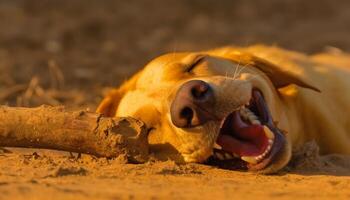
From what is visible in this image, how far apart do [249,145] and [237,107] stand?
6.8 inches

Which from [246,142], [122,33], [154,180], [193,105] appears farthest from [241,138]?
[122,33]

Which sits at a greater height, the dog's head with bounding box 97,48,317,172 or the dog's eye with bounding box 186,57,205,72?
the dog's eye with bounding box 186,57,205,72

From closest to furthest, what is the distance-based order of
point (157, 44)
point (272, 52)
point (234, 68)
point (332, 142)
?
point (234, 68) → point (332, 142) → point (272, 52) → point (157, 44)

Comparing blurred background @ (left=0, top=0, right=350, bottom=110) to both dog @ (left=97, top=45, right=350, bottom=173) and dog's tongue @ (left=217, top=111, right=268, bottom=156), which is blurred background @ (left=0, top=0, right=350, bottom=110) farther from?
dog's tongue @ (left=217, top=111, right=268, bottom=156)

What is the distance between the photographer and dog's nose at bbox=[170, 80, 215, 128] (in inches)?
140

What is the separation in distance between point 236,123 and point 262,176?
10.8 inches

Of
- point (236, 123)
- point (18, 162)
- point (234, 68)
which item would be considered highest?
point (234, 68)

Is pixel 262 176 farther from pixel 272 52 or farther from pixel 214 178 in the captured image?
pixel 272 52

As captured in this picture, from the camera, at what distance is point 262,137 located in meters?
3.73

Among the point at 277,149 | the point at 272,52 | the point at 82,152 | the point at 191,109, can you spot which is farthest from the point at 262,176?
the point at 272,52

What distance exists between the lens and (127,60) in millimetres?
8602

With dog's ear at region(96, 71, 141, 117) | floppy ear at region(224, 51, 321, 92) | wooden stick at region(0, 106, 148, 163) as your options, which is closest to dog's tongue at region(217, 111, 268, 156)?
wooden stick at region(0, 106, 148, 163)

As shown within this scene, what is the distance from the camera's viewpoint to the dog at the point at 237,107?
3654mm

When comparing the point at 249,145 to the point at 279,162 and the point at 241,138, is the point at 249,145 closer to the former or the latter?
the point at 241,138
